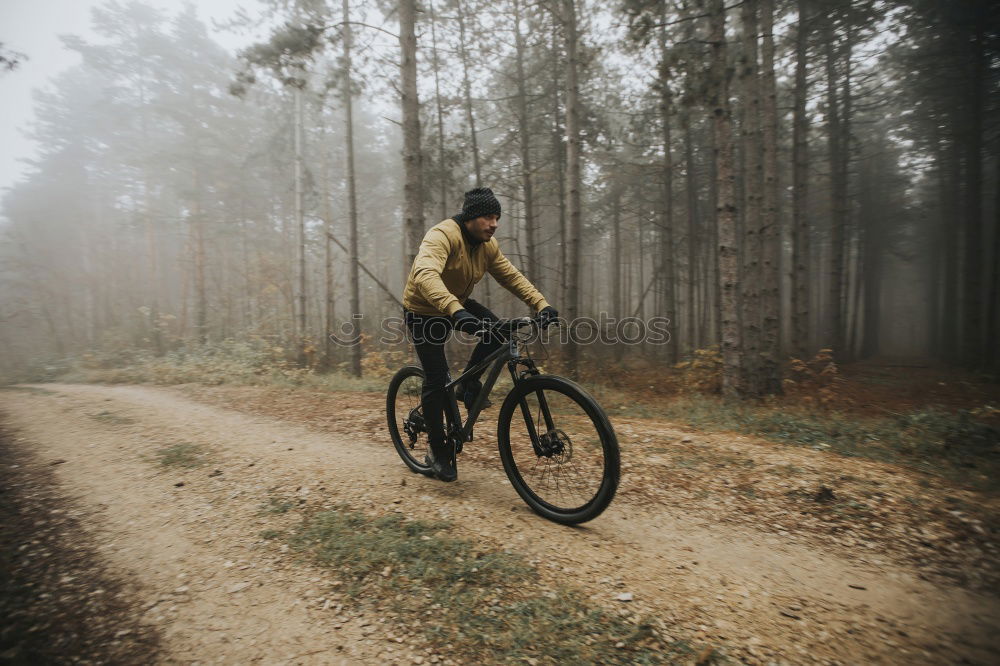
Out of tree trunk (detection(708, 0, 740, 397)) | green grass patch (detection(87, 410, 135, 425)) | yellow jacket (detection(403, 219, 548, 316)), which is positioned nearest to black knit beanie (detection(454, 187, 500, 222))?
yellow jacket (detection(403, 219, 548, 316))

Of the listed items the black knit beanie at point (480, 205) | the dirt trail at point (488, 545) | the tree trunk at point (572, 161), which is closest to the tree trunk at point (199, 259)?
the tree trunk at point (572, 161)

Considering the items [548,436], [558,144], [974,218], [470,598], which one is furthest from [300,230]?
[974,218]

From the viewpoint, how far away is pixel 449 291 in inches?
141

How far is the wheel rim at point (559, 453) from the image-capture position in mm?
3000

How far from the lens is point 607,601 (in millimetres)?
2348

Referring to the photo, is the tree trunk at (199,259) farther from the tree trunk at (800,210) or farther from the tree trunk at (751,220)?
the tree trunk at (800,210)

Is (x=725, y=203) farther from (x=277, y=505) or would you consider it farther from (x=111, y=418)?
(x=111, y=418)

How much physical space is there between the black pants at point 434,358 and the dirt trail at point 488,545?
63 centimetres

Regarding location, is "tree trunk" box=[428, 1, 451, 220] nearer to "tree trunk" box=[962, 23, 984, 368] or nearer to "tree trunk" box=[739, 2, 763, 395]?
"tree trunk" box=[739, 2, 763, 395]

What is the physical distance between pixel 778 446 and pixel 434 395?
4163 millimetres

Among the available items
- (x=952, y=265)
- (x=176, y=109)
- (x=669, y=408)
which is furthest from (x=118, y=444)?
(x=952, y=265)

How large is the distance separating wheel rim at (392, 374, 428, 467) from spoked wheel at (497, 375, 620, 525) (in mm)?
1143

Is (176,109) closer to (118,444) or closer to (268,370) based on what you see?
(268,370)

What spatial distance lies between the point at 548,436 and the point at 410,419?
160 centimetres
